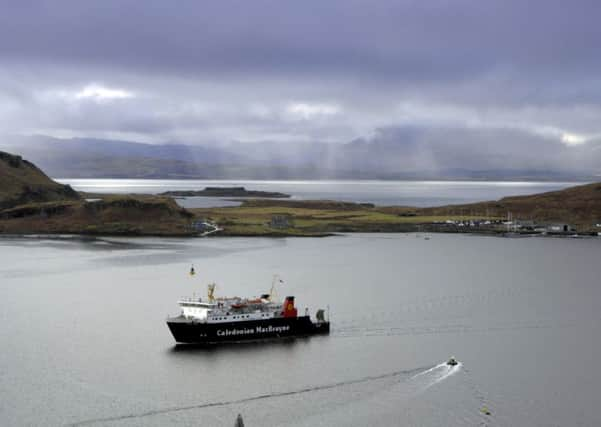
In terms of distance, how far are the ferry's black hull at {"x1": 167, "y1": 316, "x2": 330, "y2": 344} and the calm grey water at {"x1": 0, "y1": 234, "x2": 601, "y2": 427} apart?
37.8 inches

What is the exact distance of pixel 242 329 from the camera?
43500 millimetres

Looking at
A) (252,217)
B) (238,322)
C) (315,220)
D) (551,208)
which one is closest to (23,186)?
(252,217)

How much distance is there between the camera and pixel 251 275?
66500mm

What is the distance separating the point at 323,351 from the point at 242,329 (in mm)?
5367

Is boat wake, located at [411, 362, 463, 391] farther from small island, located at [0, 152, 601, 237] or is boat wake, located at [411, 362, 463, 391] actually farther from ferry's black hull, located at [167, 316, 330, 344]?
small island, located at [0, 152, 601, 237]

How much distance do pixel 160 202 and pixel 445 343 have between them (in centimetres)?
8661

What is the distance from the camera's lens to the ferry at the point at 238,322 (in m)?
42.5

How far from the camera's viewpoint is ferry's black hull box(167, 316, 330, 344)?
138 ft

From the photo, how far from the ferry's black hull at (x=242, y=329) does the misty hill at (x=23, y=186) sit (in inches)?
4032

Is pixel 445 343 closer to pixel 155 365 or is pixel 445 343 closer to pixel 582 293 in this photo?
pixel 155 365

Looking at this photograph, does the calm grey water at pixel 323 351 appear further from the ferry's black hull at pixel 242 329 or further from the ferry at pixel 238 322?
the ferry at pixel 238 322

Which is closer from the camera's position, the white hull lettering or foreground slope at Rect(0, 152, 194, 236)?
the white hull lettering

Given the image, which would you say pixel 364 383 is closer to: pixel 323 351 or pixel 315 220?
pixel 323 351

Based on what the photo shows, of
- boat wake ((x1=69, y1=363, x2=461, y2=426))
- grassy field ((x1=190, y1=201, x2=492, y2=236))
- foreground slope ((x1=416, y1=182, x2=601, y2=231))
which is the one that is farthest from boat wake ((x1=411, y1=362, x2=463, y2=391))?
foreground slope ((x1=416, y1=182, x2=601, y2=231))
